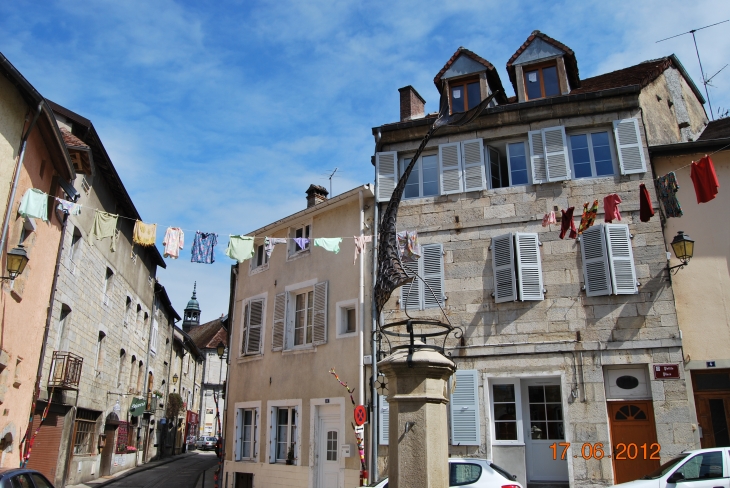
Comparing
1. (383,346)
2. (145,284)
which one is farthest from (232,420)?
(145,284)

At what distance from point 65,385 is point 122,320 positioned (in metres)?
6.95

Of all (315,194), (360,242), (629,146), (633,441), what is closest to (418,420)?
(633,441)

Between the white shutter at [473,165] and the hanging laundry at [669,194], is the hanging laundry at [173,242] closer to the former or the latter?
the white shutter at [473,165]

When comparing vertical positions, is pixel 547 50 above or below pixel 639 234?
above

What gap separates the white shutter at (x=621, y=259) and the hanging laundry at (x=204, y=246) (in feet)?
24.5

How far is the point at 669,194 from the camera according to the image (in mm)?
10969

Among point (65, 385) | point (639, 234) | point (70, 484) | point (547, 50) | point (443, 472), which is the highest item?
point (547, 50)

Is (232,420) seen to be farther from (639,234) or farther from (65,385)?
(639,234)

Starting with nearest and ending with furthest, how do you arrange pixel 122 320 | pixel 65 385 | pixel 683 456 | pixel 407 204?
pixel 683 456 → pixel 407 204 → pixel 65 385 → pixel 122 320

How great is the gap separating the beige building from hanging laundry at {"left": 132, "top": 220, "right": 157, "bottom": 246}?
2847 mm

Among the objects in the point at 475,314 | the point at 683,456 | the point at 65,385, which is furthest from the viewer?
the point at 65,385

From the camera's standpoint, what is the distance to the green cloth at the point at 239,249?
38.7 feet

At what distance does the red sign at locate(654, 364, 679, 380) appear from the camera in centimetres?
1034

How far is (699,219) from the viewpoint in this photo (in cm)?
1136
